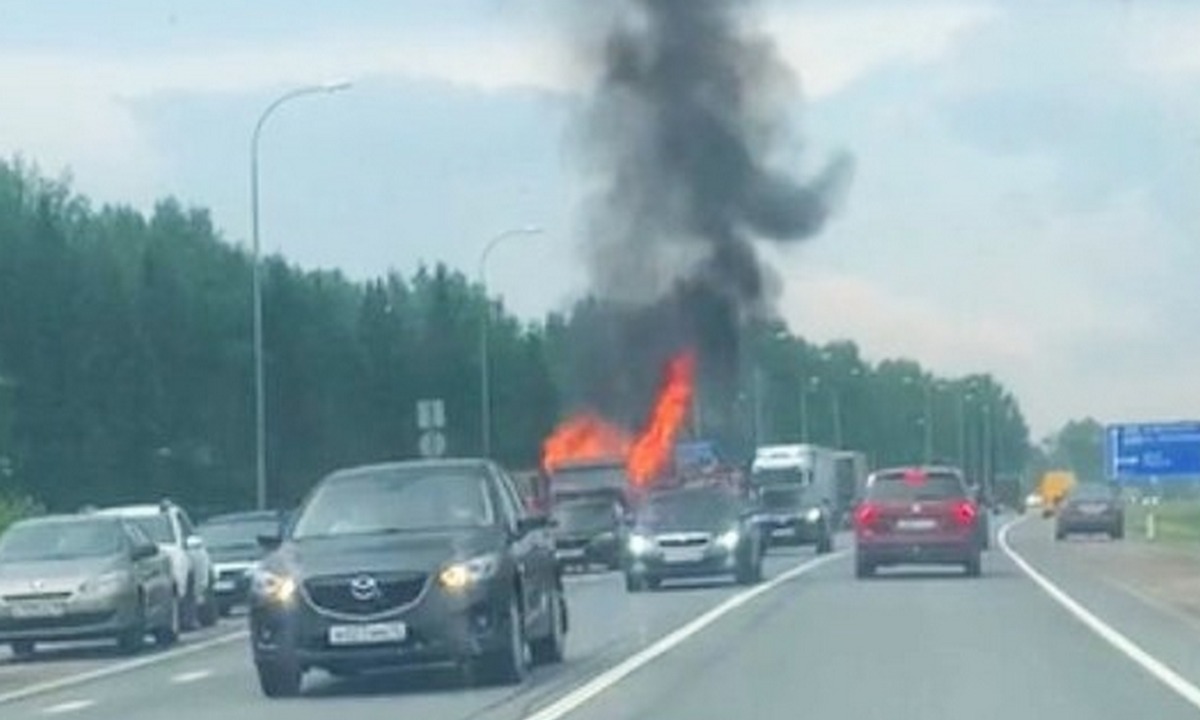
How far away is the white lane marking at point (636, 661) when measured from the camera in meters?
26.2

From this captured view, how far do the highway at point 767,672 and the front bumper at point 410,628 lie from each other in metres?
0.37

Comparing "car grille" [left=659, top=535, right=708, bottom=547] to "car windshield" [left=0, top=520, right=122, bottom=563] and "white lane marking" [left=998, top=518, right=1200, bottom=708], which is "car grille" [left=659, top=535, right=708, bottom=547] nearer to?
"white lane marking" [left=998, top=518, right=1200, bottom=708]

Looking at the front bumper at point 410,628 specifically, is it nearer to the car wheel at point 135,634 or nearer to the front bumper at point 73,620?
the front bumper at point 73,620

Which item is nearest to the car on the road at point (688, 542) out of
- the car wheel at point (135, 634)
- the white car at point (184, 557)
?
the white car at point (184, 557)

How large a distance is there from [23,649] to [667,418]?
147ft

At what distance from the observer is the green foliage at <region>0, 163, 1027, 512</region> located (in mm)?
88500

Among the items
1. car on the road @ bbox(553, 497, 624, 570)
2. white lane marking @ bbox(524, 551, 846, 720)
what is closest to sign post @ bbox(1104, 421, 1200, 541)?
car on the road @ bbox(553, 497, 624, 570)

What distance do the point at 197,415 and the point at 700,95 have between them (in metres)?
28.6

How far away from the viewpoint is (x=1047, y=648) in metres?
34.7

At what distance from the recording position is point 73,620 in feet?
136

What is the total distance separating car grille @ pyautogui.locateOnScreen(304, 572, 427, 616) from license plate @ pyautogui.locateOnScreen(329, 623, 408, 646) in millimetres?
121

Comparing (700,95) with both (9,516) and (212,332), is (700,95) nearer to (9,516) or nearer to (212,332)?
(9,516)

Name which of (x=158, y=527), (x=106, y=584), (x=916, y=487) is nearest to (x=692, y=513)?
(x=916, y=487)

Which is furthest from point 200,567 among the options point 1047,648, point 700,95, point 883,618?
point 700,95
